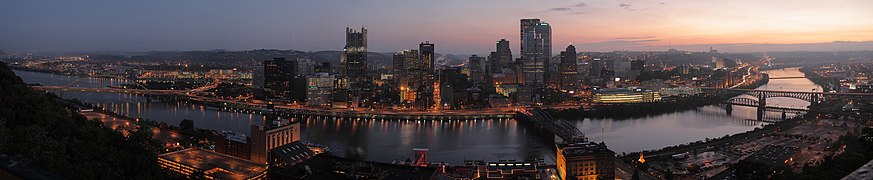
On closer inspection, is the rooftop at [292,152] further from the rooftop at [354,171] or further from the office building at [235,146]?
the rooftop at [354,171]

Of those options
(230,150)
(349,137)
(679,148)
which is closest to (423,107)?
(349,137)

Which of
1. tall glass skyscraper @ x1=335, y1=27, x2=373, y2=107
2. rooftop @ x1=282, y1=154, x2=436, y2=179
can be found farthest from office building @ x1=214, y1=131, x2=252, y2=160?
tall glass skyscraper @ x1=335, y1=27, x2=373, y2=107

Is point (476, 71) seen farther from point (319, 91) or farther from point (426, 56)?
point (319, 91)

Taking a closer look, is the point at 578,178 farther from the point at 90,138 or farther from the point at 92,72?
the point at 92,72

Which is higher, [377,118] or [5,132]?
[5,132]

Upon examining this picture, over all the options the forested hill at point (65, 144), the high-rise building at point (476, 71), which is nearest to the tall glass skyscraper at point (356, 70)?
the high-rise building at point (476, 71)

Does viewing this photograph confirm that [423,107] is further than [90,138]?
Yes

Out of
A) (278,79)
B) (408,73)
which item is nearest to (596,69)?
(408,73)

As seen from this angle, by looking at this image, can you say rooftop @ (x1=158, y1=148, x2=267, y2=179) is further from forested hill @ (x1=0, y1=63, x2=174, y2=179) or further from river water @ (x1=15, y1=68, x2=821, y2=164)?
forested hill @ (x1=0, y1=63, x2=174, y2=179)
